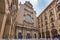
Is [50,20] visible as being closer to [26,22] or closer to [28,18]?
[28,18]

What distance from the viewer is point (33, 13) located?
2602 centimetres

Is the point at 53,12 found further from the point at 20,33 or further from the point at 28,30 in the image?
the point at 20,33

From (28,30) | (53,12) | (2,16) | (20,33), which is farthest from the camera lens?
(53,12)

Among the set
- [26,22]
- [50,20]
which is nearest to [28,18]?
[26,22]

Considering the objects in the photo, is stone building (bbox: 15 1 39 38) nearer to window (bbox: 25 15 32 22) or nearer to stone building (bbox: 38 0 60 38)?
window (bbox: 25 15 32 22)

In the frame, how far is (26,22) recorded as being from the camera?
23.2 meters

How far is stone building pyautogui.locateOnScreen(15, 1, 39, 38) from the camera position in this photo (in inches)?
825

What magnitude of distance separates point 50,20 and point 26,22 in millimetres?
5593

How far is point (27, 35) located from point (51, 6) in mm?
9087

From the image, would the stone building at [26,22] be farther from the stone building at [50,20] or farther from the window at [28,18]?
the stone building at [50,20]

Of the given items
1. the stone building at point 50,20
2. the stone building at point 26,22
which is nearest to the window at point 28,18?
the stone building at point 26,22

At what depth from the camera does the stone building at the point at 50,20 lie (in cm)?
2305

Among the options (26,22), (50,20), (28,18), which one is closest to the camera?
(26,22)

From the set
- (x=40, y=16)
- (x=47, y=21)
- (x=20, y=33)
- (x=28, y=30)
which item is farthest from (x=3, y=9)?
(x=40, y=16)
